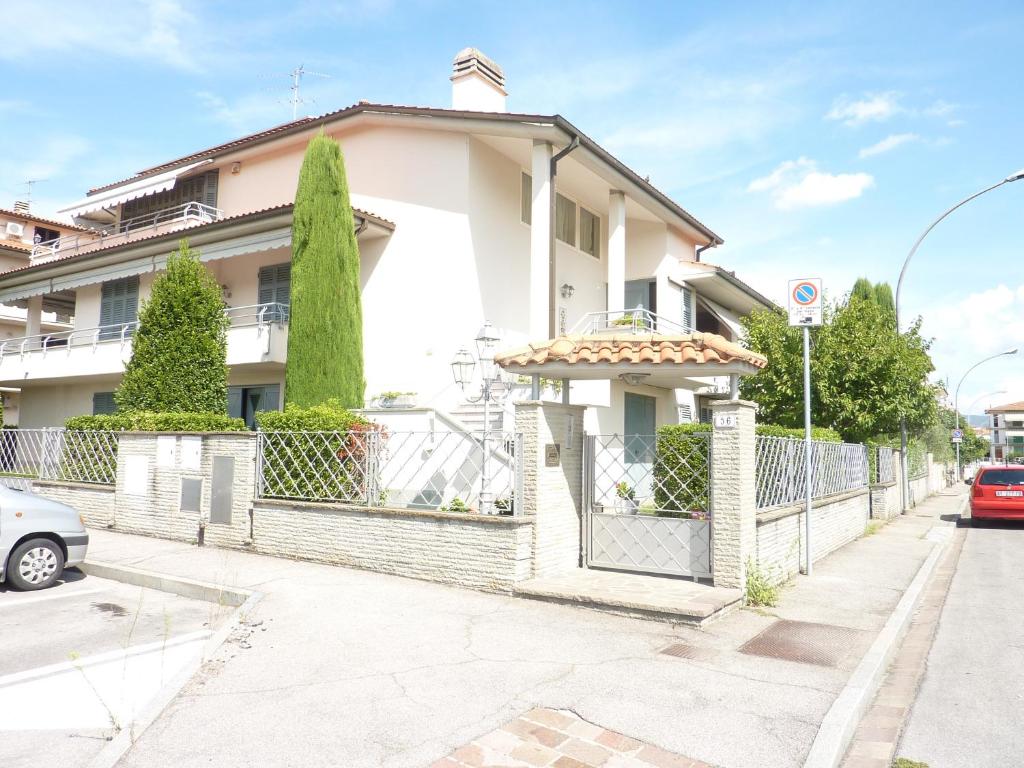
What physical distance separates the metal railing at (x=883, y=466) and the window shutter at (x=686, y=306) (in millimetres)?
6119

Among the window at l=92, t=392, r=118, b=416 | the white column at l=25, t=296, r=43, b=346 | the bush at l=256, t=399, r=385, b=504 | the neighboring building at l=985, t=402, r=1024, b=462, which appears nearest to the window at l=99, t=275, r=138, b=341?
the window at l=92, t=392, r=118, b=416

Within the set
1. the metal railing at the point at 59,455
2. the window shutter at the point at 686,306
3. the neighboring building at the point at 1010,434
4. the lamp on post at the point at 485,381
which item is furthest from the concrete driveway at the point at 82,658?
the neighboring building at the point at 1010,434

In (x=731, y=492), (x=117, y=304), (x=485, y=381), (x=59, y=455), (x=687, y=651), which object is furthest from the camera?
(x=117, y=304)

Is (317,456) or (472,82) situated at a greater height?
(472,82)

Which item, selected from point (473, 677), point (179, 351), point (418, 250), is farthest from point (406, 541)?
point (418, 250)

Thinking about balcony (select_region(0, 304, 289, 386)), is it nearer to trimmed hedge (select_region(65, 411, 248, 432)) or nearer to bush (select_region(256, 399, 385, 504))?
trimmed hedge (select_region(65, 411, 248, 432))

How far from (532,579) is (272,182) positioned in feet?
46.4

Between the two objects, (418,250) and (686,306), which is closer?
(418,250)

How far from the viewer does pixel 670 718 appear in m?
4.49

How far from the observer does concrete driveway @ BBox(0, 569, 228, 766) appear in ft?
13.7

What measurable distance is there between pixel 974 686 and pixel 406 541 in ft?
18.4

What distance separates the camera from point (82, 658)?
5.63 meters

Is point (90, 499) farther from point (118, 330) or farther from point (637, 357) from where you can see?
point (118, 330)

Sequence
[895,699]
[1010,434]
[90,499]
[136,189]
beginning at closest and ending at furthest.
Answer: [895,699] < [90,499] < [136,189] < [1010,434]
